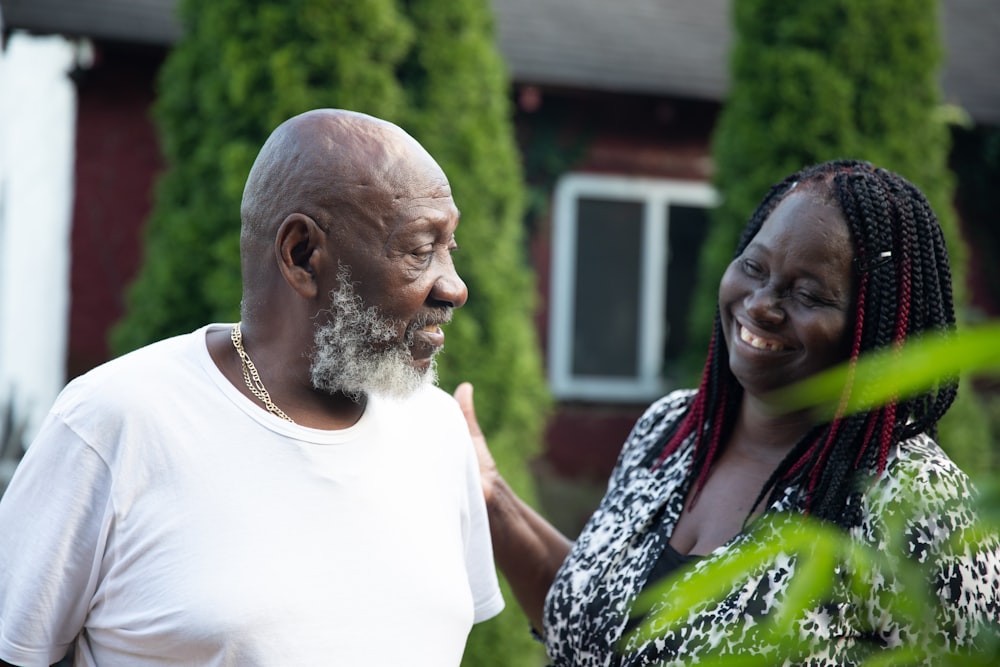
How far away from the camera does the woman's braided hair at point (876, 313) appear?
7.70 ft

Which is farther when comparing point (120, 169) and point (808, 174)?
point (120, 169)

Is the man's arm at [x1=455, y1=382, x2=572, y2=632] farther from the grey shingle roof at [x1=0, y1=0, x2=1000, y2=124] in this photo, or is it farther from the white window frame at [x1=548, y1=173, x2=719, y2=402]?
the white window frame at [x1=548, y1=173, x2=719, y2=402]

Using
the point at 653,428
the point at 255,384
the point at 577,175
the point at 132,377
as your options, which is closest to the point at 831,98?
the point at 577,175

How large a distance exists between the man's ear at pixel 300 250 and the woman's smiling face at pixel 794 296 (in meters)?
0.94

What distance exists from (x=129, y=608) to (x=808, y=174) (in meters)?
1.71

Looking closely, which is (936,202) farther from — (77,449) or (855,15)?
(77,449)

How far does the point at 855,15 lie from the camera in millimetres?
7184

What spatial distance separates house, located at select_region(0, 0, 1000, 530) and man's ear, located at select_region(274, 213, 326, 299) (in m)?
5.79

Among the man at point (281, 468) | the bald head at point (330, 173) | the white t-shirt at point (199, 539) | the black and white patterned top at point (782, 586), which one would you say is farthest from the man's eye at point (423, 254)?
the black and white patterned top at point (782, 586)

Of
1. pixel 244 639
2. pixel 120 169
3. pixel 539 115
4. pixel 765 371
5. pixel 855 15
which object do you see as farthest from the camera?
pixel 539 115

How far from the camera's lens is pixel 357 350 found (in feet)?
7.32

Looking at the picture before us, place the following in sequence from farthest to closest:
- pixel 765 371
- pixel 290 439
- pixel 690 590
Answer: pixel 765 371
pixel 290 439
pixel 690 590

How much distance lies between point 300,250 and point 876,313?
1211mm

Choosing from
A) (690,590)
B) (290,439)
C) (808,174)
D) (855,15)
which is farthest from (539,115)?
(690,590)
